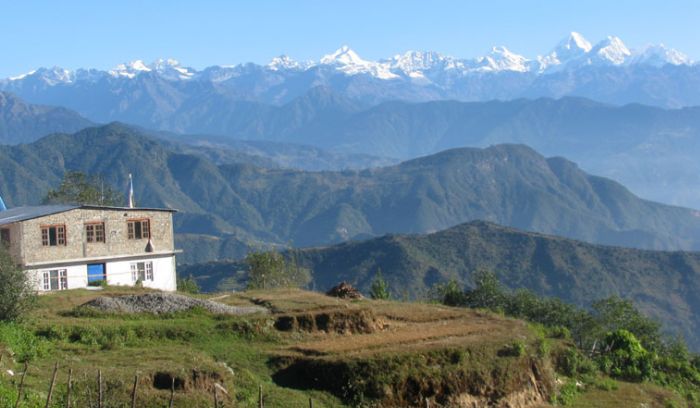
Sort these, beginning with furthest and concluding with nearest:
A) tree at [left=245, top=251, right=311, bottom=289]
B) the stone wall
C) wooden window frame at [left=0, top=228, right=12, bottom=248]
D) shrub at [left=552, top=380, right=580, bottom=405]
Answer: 1. tree at [left=245, top=251, right=311, bottom=289]
2. wooden window frame at [left=0, top=228, right=12, bottom=248]
3. the stone wall
4. shrub at [left=552, top=380, right=580, bottom=405]

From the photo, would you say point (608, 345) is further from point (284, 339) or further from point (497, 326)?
point (284, 339)

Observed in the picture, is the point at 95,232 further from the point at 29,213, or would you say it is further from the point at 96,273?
the point at 29,213

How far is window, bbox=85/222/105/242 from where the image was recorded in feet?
159

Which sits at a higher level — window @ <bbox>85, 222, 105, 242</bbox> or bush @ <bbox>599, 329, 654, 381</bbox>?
window @ <bbox>85, 222, 105, 242</bbox>

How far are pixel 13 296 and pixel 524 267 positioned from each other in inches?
6102

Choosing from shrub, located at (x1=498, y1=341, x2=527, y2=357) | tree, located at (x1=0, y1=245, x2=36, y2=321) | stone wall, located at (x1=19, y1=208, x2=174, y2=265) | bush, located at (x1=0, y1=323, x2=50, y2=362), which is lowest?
shrub, located at (x1=498, y1=341, x2=527, y2=357)

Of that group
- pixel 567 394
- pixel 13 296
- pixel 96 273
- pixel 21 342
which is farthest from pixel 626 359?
pixel 96 273

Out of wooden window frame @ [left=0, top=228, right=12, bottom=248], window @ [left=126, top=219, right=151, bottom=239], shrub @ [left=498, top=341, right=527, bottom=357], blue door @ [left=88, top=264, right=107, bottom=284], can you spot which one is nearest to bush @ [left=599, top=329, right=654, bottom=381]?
shrub @ [left=498, top=341, right=527, bottom=357]

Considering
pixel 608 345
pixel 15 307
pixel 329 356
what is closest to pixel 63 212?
pixel 15 307

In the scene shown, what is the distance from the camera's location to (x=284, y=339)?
33.1 m

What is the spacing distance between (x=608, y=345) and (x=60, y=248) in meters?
28.4

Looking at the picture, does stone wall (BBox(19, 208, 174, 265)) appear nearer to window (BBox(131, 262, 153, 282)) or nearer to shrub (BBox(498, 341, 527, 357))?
window (BBox(131, 262, 153, 282))

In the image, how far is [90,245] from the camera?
1903 inches

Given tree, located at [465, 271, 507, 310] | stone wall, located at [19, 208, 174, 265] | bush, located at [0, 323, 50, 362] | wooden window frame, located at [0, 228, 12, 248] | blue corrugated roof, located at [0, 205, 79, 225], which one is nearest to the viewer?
bush, located at [0, 323, 50, 362]
